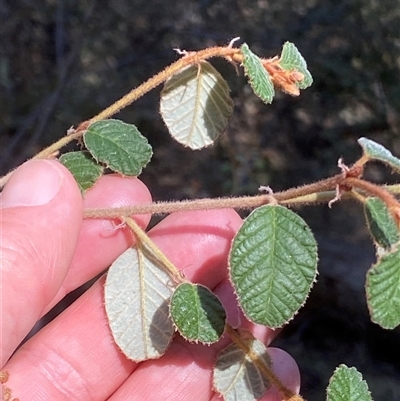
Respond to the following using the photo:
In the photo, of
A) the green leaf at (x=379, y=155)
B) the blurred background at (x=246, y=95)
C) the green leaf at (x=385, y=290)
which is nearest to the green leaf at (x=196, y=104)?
the green leaf at (x=379, y=155)

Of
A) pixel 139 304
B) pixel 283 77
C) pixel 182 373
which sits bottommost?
pixel 182 373

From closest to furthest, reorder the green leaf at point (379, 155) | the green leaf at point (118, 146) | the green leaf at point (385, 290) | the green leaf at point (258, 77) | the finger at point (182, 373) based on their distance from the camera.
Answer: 1. the green leaf at point (385, 290)
2. the green leaf at point (379, 155)
3. the green leaf at point (258, 77)
4. the green leaf at point (118, 146)
5. the finger at point (182, 373)

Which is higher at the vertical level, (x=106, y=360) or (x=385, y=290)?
(x=385, y=290)

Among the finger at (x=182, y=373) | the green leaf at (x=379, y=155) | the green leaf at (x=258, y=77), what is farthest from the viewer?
Answer: the finger at (x=182, y=373)

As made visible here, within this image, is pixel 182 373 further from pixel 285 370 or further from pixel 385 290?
pixel 385 290

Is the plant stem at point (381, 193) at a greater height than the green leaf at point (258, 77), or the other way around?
the green leaf at point (258, 77)

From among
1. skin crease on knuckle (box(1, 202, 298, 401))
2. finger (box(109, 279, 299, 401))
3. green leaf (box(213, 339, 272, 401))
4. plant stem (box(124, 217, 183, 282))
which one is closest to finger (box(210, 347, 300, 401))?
finger (box(109, 279, 299, 401))

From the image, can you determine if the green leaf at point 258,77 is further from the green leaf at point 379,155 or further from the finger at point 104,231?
the finger at point 104,231

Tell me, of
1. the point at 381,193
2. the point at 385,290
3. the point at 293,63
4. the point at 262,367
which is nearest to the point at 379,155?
the point at 381,193

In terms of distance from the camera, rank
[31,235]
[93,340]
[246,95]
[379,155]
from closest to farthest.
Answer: [379,155] → [31,235] → [93,340] → [246,95]
